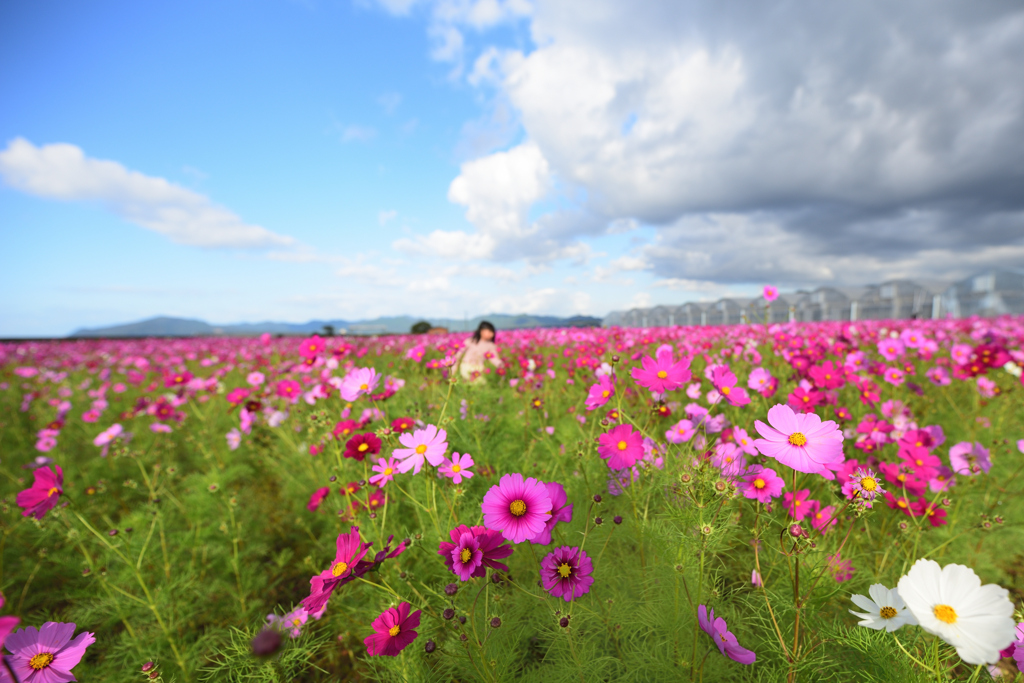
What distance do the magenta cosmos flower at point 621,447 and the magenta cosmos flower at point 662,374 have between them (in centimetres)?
17

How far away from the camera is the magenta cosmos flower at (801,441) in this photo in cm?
78

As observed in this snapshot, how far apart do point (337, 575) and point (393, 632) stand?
0.59ft

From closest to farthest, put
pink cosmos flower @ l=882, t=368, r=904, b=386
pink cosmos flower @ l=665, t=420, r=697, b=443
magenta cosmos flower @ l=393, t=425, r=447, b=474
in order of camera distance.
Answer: magenta cosmos flower @ l=393, t=425, r=447, b=474, pink cosmos flower @ l=665, t=420, r=697, b=443, pink cosmos flower @ l=882, t=368, r=904, b=386

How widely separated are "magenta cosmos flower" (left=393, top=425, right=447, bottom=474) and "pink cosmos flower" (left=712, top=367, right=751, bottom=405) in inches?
34.1

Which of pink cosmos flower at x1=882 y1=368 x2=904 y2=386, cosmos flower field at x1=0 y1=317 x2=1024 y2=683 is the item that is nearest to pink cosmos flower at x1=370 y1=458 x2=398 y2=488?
cosmos flower field at x1=0 y1=317 x2=1024 y2=683

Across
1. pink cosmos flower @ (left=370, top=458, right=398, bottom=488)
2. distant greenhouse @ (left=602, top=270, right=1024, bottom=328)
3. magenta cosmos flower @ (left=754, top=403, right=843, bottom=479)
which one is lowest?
pink cosmos flower @ (left=370, top=458, right=398, bottom=488)

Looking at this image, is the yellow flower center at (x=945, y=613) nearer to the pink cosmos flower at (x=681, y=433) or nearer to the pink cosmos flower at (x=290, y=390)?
the pink cosmos flower at (x=681, y=433)

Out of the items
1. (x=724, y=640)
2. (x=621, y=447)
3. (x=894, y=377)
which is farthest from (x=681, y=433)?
(x=894, y=377)

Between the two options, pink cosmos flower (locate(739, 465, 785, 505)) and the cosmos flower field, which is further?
pink cosmos flower (locate(739, 465, 785, 505))

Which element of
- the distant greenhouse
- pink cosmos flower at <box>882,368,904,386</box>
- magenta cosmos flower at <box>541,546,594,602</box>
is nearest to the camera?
magenta cosmos flower at <box>541,546,594,602</box>

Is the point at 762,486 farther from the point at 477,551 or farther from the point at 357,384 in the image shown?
the point at 357,384

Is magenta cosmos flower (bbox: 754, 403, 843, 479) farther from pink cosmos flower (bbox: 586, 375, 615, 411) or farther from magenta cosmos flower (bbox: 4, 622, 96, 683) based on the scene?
magenta cosmos flower (bbox: 4, 622, 96, 683)

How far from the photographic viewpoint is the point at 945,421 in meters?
3.02

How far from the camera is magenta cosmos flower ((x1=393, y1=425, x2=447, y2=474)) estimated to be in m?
1.09
